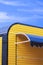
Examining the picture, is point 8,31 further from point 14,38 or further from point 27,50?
point 27,50

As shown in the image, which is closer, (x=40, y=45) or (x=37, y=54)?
(x=40, y=45)

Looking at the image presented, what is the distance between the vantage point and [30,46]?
16656 millimetres

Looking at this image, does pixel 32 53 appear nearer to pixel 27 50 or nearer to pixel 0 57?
pixel 27 50

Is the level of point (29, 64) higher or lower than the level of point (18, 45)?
lower

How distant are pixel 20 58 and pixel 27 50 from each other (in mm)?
638

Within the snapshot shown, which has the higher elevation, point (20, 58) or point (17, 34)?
point (17, 34)

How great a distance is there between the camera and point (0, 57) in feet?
54.9

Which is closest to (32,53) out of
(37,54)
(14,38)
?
(37,54)

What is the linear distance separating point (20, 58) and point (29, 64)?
2.25 ft

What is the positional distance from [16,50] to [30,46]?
0.93m

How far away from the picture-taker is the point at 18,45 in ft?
53.4

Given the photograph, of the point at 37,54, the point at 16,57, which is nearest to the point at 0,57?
the point at 16,57

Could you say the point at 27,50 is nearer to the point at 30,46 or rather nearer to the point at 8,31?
the point at 30,46

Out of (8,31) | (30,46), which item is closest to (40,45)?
(30,46)
